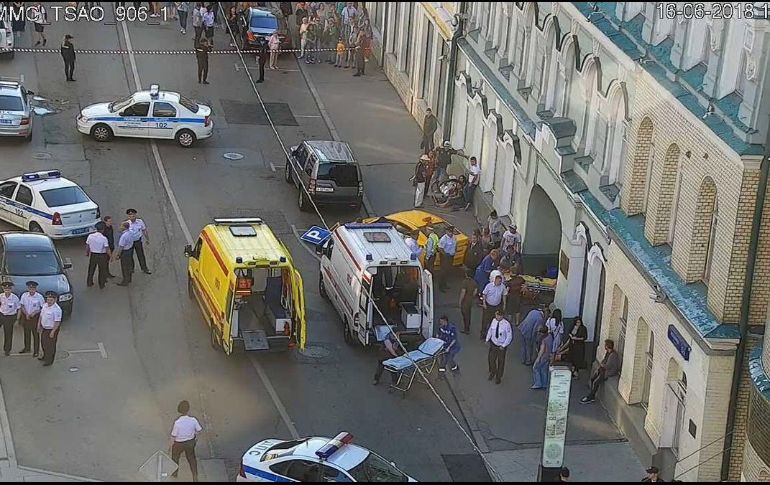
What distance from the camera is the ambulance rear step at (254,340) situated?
3092 cm

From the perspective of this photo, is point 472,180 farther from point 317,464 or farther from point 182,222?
point 317,464

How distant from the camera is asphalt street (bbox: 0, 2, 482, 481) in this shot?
2859 cm

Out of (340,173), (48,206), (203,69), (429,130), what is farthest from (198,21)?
(48,206)

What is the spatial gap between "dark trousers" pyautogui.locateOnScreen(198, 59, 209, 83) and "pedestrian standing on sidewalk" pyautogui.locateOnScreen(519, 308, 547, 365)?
19810mm

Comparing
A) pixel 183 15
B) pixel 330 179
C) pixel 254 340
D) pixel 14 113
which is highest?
pixel 183 15

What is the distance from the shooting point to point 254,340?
102 feet

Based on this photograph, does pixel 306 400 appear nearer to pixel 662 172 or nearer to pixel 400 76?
pixel 662 172

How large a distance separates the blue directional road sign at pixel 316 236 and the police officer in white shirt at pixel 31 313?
27.7ft

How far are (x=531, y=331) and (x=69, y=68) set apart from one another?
2170cm

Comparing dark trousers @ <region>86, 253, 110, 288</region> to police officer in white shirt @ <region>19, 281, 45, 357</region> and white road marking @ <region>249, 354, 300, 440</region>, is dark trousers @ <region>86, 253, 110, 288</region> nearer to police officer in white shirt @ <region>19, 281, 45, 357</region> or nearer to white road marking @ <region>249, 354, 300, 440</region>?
police officer in white shirt @ <region>19, 281, 45, 357</region>

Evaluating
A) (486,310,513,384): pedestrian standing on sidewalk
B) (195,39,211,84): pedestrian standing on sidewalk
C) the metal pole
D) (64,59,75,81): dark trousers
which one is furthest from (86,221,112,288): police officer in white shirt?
(195,39,211,84): pedestrian standing on sidewalk

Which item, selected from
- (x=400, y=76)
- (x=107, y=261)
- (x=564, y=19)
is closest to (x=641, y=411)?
(x=564, y=19)

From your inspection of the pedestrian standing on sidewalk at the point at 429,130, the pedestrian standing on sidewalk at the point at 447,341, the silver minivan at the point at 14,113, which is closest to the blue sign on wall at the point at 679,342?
the pedestrian standing on sidewalk at the point at 447,341

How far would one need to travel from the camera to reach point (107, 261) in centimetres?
3469
